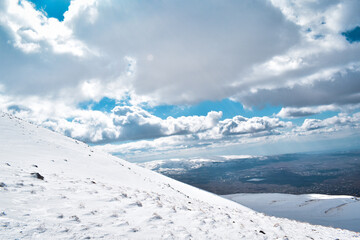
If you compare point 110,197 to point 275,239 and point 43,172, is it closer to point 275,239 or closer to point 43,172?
point 43,172

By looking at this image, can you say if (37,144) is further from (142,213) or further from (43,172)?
(142,213)

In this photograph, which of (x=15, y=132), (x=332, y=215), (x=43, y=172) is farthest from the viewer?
(x=332, y=215)

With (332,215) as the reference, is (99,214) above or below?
above

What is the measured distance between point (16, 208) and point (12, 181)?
363 centimetres

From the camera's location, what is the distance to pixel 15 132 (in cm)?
2178

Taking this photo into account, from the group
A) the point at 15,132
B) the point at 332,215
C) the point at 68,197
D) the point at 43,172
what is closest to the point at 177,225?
the point at 68,197

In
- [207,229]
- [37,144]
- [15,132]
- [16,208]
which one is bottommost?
[207,229]

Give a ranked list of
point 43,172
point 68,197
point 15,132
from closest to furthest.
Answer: point 68,197
point 43,172
point 15,132

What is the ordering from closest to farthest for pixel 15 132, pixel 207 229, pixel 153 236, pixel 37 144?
pixel 153 236 → pixel 207 229 → pixel 37 144 → pixel 15 132

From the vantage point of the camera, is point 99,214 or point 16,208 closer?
point 16,208

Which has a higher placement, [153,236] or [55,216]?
[55,216]

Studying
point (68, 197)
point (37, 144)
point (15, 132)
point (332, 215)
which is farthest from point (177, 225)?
point (332, 215)

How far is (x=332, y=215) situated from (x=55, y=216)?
52129mm

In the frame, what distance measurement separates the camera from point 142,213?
341 inches
